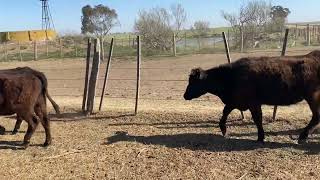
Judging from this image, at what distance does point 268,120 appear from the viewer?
11430 mm

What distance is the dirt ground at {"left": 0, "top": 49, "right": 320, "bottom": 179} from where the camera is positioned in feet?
25.5

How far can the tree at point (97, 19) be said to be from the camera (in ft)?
209

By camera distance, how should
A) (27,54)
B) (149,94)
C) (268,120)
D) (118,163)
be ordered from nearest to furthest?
(118,163) < (268,120) < (149,94) < (27,54)

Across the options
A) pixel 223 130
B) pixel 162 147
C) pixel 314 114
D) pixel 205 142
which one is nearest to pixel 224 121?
pixel 223 130

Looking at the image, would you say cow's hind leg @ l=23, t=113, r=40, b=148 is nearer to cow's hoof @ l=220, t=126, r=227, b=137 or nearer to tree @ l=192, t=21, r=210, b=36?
cow's hoof @ l=220, t=126, r=227, b=137

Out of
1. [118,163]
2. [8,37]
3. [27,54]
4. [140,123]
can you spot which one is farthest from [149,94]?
[8,37]

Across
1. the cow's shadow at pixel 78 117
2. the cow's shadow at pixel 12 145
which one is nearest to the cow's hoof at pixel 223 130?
the cow's shadow at pixel 78 117

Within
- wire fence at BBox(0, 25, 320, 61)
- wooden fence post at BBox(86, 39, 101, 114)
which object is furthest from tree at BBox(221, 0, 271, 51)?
wooden fence post at BBox(86, 39, 101, 114)

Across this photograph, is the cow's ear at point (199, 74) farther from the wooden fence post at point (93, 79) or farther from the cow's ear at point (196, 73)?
the wooden fence post at point (93, 79)

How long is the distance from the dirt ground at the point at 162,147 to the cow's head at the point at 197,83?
78 cm

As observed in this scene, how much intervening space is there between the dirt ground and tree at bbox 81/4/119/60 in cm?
5006

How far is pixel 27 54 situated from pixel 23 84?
119 feet

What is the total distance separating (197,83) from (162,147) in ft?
6.52

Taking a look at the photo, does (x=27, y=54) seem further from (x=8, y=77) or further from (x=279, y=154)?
(x=279, y=154)
